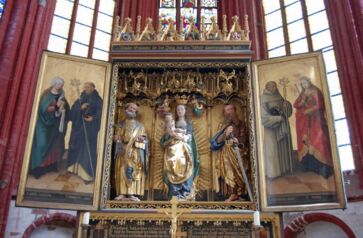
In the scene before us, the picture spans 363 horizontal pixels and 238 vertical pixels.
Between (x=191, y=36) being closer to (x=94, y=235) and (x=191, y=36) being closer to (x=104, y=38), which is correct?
(x=94, y=235)

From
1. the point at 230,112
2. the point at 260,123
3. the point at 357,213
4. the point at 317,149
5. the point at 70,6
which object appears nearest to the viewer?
the point at 317,149

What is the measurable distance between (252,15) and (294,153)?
784 cm

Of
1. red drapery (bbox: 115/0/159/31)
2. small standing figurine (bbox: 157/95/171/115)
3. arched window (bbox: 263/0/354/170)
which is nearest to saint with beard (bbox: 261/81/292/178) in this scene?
small standing figurine (bbox: 157/95/171/115)

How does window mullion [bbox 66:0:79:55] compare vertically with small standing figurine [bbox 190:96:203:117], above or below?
above

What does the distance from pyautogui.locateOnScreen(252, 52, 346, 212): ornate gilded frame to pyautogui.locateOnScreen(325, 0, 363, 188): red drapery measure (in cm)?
373

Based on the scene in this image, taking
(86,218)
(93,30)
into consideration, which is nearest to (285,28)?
(93,30)

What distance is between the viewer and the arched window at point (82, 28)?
1309 cm

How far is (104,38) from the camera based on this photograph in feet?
45.3

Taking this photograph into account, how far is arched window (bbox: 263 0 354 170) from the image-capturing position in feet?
39.0

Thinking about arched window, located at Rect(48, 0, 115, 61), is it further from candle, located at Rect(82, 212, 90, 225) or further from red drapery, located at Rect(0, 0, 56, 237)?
candle, located at Rect(82, 212, 90, 225)

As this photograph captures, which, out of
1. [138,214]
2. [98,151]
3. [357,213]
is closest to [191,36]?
[98,151]

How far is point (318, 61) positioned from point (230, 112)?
1.71 metres

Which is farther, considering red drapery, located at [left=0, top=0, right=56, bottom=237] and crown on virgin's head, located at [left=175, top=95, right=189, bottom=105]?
red drapery, located at [left=0, top=0, right=56, bottom=237]

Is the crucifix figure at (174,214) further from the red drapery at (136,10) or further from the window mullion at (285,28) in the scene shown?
the red drapery at (136,10)
